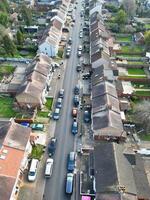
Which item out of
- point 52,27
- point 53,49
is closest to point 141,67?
point 53,49

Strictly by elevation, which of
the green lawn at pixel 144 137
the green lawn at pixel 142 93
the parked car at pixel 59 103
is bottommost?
the green lawn at pixel 144 137

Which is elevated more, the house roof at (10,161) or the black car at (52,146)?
the black car at (52,146)

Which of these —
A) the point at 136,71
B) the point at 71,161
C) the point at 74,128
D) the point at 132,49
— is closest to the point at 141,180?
the point at 71,161

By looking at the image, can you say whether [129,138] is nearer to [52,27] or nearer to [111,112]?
[111,112]

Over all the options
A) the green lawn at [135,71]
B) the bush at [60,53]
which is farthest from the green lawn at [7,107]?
the green lawn at [135,71]

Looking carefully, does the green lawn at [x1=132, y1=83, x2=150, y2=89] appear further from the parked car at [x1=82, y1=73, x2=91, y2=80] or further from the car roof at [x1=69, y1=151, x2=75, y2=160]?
the car roof at [x1=69, y1=151, x2=75, y2=160]

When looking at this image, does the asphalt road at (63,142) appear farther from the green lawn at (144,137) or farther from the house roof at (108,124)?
the green lawn at (144,137)

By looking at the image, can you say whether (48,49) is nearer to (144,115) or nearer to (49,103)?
(49,103)
